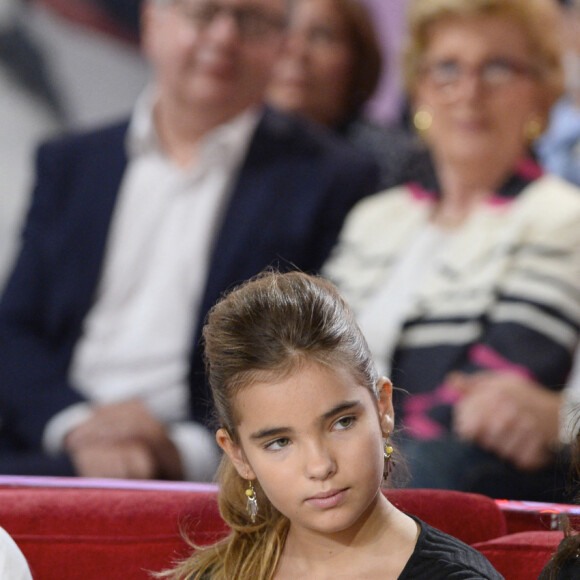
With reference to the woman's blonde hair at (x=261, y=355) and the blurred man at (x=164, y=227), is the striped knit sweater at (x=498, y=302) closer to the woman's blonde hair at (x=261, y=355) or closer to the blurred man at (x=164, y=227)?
the blurred man at (x=164, y=227)

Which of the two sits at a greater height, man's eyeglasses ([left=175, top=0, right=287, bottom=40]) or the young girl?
man's eyeglasses ([left=175, top=0, right=287, bottom=40])

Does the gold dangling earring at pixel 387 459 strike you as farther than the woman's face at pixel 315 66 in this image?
No

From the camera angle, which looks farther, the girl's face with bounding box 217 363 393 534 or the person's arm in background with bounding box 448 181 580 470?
the person's arm in background with bounding box 448 181 580 470

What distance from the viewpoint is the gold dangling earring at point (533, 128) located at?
2203 mm

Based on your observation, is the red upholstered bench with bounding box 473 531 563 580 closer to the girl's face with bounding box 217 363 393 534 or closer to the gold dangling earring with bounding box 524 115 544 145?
the girl's face with bounding box 217 363 393 534

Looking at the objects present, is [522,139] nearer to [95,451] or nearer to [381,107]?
[381,107]

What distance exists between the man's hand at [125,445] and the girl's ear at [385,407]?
3.52 feet

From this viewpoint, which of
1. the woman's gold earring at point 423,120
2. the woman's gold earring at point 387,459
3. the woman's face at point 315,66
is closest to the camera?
the woman's gold earring at point 387,459

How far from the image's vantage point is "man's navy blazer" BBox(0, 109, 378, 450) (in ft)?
7.71

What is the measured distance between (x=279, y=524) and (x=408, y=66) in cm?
142

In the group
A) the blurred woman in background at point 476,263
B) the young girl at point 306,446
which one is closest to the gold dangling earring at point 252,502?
the young girl at point 306,446

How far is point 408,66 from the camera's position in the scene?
237 centimetres

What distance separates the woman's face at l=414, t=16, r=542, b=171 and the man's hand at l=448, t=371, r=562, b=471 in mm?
519

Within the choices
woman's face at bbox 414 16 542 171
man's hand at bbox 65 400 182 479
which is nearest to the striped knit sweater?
woman's face at bbox 414 16 542 171
